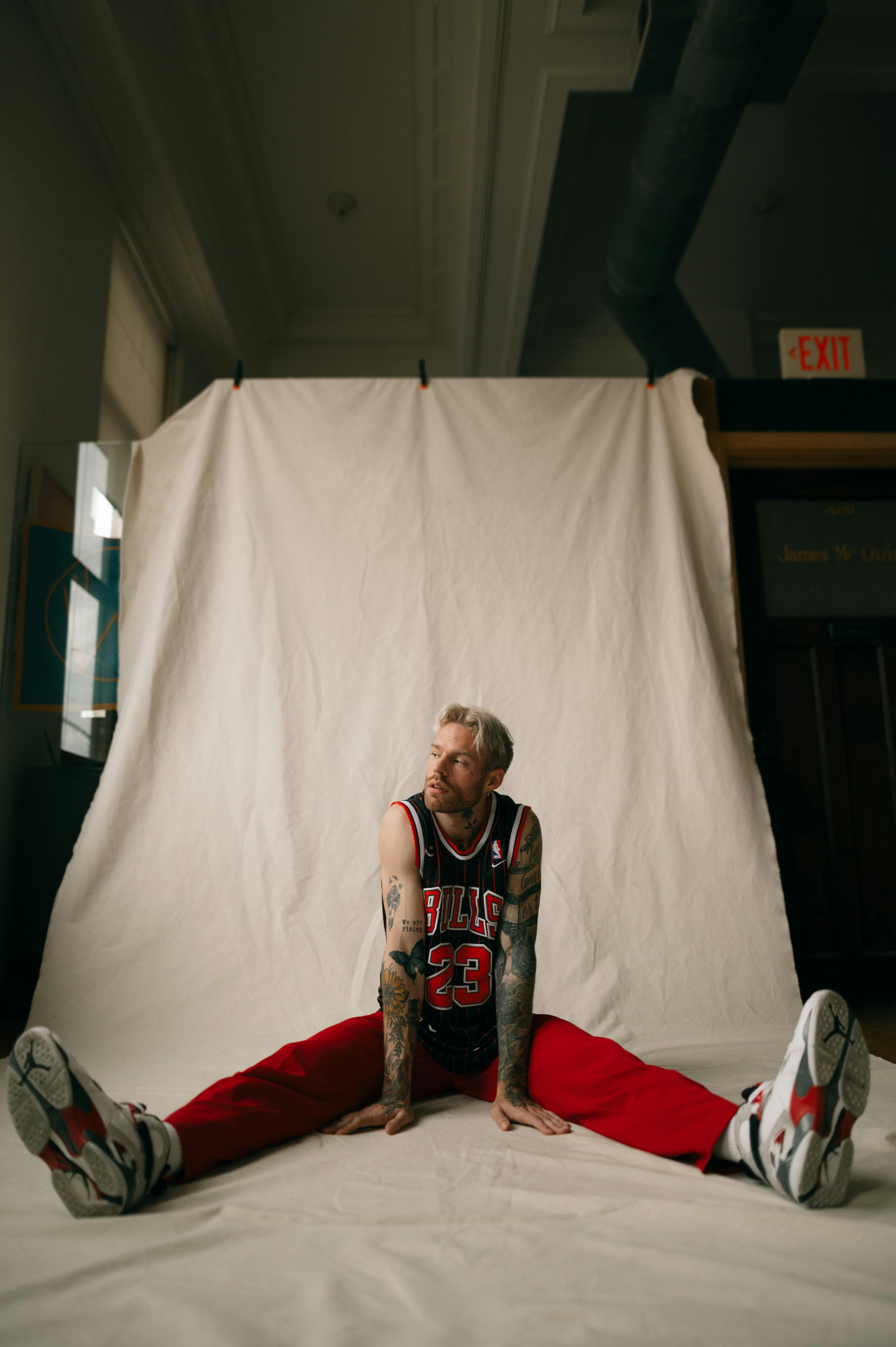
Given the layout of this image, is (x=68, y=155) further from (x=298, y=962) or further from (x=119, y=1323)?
(x=119, y=1323)

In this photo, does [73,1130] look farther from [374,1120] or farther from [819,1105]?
[819,1105]

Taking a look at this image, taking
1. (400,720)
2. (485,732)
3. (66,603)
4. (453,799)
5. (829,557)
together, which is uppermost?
(829,557)

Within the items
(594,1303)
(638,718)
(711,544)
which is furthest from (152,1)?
(594,1303)

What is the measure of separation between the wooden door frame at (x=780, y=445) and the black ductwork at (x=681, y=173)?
0.26 metres

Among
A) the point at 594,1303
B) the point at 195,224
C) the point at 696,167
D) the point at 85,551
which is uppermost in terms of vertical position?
the point at 195,224

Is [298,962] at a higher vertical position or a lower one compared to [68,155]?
lower

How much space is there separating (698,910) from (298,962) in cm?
112

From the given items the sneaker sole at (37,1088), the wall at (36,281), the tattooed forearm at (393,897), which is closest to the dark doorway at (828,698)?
the tattooed forearm at (393,897)

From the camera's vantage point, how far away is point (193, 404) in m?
2.78

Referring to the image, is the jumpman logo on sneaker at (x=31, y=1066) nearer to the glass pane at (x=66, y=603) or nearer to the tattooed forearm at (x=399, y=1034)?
the tattooed forearm at (x=399, y=1034)

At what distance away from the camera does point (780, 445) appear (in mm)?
2852

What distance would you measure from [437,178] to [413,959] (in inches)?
Answer: 130

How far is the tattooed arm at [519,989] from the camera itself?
144cm

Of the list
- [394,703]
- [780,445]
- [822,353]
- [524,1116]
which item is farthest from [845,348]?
[524,1116]
